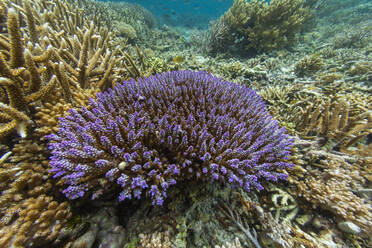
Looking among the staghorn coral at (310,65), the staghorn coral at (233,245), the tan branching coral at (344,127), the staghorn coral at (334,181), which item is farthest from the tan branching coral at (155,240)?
the staghorn coral at (310,65)

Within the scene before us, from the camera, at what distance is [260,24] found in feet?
24.0

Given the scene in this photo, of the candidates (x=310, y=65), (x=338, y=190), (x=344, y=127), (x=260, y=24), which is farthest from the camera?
(x=260, y=24)

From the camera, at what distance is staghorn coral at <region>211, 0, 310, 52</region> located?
7.17 m

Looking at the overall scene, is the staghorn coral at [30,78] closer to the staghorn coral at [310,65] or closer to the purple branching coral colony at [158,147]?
the purple branching coral colony at [158,147]

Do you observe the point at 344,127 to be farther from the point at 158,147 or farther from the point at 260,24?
the point at 260,24

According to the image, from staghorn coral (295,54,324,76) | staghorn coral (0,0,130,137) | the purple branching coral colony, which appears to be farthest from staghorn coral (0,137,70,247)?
staghorn coral (295,54,324,76)

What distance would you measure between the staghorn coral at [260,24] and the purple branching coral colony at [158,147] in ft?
22.2

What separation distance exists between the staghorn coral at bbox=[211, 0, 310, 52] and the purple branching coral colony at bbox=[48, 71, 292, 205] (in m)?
6.78

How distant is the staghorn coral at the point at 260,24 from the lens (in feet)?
23.5

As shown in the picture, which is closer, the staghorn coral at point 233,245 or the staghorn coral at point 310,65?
the staghorn coral at point 233,245

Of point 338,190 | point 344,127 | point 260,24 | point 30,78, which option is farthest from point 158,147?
point 260,24

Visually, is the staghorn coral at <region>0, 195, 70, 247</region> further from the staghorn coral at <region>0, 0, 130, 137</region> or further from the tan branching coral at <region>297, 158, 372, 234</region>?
the tan branching coral at <region>297, 158, 372, 234</region>

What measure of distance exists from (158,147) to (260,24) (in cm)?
879

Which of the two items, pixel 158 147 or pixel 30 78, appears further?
pixel 30 78
